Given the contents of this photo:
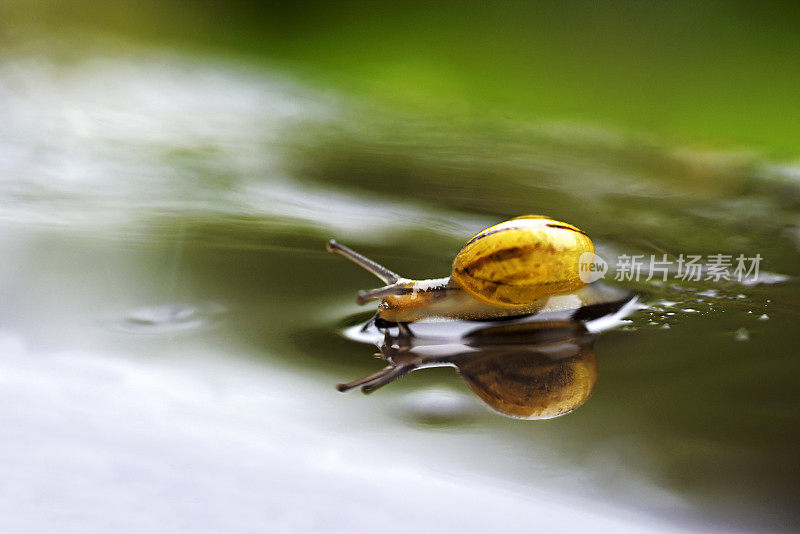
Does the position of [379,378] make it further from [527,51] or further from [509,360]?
[527,51]

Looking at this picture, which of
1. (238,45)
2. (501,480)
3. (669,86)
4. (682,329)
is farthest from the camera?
(238,45)

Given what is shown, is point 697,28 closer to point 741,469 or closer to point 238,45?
point 238,45

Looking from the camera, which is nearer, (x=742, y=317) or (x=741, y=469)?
(x=741, y=469)

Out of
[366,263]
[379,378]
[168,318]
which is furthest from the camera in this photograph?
[366,263]

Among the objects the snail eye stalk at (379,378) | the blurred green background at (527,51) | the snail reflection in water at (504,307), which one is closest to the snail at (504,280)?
the snail reflection in water at (504,307)

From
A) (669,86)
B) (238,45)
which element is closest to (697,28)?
(669,86)

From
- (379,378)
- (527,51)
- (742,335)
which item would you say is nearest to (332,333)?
(379,378)
